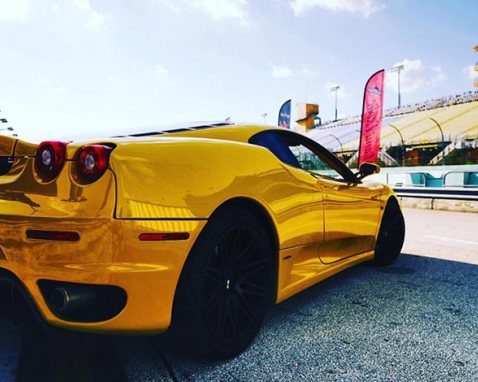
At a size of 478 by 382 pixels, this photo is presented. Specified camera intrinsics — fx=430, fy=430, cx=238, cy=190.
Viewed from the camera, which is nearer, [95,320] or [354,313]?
[95,320]

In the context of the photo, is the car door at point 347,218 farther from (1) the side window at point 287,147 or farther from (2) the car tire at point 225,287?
(2) the car tire at point 225,287

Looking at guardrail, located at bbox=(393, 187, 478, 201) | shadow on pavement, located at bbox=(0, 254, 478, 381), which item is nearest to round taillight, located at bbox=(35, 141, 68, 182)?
shadow on pavement, located at bbox=(0, 254, 478, 381)

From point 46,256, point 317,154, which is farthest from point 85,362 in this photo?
point 317,154

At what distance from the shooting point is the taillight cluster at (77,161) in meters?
1.74

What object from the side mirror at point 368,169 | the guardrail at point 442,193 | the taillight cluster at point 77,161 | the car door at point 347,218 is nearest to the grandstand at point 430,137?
the guardrail at point 442,193

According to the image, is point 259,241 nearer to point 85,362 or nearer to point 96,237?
point 96,237

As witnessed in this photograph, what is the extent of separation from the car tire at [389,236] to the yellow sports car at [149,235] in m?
1.85

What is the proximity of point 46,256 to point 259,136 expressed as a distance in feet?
4.52

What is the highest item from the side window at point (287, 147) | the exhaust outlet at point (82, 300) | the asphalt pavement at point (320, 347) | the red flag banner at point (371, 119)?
the red flag banner at point (371, 119)

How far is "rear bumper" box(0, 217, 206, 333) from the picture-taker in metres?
1.64

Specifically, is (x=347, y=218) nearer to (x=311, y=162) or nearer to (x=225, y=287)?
(x=311, y=162)

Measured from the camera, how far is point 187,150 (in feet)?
6.38

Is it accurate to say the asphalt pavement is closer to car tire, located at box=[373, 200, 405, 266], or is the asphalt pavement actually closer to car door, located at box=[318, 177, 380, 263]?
car door, located at box=[318, 177, 380, 263]

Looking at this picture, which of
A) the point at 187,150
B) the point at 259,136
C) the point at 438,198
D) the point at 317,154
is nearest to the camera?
the point at 187,150
